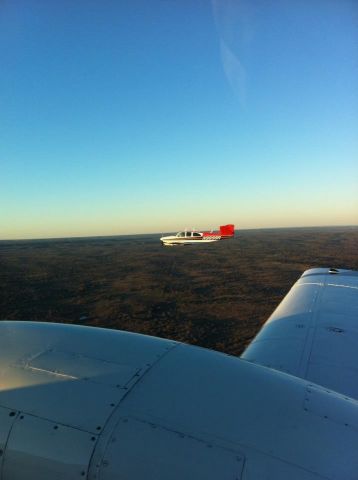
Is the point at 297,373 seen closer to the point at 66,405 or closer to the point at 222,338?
the point at 66,405

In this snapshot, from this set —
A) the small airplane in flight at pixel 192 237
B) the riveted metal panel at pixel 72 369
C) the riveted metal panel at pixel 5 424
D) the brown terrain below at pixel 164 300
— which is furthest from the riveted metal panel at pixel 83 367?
the small airplane in flight at pixel 192 237

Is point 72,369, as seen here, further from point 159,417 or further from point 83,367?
point 159,417

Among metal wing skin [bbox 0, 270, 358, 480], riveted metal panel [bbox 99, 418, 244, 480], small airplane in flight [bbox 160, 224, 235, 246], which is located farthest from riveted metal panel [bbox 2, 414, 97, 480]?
small airplane in flight [bbox 160, 224, 235, 246]

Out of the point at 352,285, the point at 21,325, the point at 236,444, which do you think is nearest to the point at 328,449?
the point at 236,444

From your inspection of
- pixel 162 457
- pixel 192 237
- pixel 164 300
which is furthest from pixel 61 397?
pixel 192 237

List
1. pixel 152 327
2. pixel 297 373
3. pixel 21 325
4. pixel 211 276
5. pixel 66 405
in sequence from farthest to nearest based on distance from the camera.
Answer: pixel 211 276, pixel 152 327, pixel 297 373, pixel 21 325, pixel 66 405
